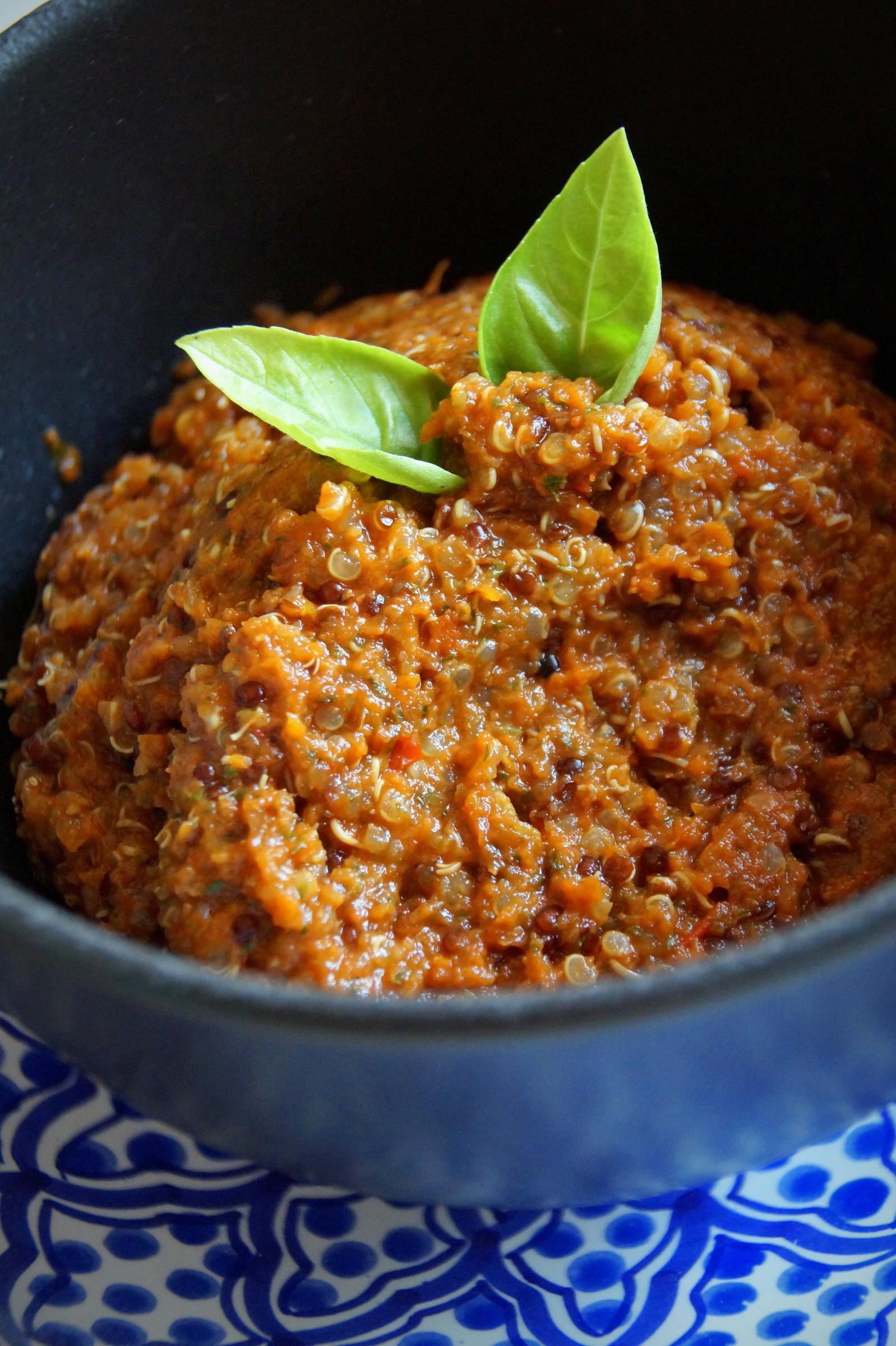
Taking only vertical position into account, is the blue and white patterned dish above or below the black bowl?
below

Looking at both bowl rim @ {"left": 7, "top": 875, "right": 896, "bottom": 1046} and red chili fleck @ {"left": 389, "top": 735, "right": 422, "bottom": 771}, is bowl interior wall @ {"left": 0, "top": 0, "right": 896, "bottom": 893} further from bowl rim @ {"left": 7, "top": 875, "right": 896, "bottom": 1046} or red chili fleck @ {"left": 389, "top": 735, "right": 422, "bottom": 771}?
bowl rim @ {"left": 7, "top": 875, "right": 896, "bottom": 1046}

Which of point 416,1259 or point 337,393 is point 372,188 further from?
point 416,1259

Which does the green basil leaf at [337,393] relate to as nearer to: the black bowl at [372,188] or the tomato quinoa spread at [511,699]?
the tomato quinoa spread at [511,699]

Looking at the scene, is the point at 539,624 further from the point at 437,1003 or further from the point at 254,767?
the point at 437,1003

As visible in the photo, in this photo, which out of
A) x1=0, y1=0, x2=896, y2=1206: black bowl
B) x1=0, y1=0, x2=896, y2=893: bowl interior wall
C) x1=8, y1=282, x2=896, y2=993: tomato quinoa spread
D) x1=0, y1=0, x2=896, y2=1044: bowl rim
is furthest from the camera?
x1=0, y1=0, x2=896, y2=893: bowl interior wall

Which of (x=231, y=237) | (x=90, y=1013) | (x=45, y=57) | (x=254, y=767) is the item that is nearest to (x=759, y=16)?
(x=231, y=237)

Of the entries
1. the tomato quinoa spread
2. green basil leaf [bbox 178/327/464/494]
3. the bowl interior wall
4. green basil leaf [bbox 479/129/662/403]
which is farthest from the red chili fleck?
the bowl interior wall
